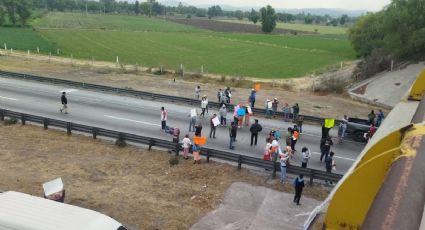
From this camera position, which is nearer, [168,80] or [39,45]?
[168,80]

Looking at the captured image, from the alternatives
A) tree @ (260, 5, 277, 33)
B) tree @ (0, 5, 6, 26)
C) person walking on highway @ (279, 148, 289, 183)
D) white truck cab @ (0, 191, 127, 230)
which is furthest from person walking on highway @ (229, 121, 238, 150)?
tree @ (260, 5, 277, 33)

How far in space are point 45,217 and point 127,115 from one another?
1628 centimetres

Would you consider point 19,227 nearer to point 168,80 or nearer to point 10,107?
point 10,107

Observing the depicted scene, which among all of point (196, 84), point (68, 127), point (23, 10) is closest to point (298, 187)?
point (68, 127)

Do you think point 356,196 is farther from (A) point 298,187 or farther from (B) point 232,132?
(B) point 232,132

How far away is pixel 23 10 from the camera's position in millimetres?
101062

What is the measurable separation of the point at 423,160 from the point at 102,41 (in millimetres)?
80402

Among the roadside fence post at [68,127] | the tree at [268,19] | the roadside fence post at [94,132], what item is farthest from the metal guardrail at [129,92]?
the tree at [268,19]

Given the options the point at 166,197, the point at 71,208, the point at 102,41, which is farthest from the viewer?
the point at 102,41

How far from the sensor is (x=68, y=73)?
39469 mm

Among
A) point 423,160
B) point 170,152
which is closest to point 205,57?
point 170,152

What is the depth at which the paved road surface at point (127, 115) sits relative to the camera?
826 inches

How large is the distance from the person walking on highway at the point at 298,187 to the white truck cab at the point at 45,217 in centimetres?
668

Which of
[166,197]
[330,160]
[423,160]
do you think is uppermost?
[423,160]
